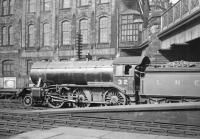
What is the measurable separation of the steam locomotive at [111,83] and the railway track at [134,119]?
4096 millimetres

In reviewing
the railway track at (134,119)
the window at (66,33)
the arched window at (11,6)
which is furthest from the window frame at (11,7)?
the railway track at (134,119)

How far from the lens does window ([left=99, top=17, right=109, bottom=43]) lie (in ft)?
84.1

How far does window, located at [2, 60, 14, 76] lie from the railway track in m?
21.9

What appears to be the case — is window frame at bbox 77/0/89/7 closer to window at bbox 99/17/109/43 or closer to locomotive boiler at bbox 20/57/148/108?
window at bbox 99/17/109/43

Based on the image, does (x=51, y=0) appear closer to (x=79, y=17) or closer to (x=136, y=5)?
(x=79, y=17)

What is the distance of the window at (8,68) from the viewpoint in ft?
97.3

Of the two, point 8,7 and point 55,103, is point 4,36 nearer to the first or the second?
point 8,7

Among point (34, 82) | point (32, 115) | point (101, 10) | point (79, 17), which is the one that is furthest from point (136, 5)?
point (32, 115)

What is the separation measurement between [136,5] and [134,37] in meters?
3.51

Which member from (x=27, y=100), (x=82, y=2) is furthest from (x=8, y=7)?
(x=27, y=100)

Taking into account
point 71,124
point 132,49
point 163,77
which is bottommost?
point 71,124

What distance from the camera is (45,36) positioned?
28.6 meters

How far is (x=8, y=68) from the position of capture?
30.0 meters

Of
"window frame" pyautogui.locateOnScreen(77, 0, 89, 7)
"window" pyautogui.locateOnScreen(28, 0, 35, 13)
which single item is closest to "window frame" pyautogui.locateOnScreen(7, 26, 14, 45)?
"window" pyautogui.locateOnScreen(28, 0, 35, 13)
